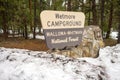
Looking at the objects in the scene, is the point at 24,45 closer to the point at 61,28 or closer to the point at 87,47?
the point at 87,47

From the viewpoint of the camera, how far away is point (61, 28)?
648cm

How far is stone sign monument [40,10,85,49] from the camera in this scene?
5.94m

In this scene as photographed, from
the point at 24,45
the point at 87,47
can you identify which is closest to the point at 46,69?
the point at 87,47

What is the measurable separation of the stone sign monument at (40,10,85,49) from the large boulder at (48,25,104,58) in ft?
0.87

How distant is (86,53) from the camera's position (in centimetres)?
780

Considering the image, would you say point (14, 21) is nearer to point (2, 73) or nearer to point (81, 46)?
point (81, 46)

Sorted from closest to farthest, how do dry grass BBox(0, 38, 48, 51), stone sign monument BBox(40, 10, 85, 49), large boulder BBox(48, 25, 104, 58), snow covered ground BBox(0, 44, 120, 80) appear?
1. snow covered ground BBox(0, 44, 120, 80)
2. stone sign monument BBox(40, 10, 85, 49)
3. large boulder BBox(48, 25, 104, 58)
4. dry grass BBox(0, 38, 48, 51)

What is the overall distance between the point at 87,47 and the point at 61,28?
1.92 meters

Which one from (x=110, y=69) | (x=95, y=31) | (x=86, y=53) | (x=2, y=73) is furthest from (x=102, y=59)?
(x=2, y=73)

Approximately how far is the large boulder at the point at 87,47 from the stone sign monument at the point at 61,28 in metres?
0.26

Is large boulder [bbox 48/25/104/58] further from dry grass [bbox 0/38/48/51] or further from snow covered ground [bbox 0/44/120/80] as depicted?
dry grass [bbox 0/38/48/51]

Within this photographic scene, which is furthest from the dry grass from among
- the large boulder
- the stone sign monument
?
the stone sign monument

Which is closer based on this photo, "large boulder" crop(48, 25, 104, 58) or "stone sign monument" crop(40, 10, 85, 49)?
"stone sign monument" crop(40, 10, 85, 49)

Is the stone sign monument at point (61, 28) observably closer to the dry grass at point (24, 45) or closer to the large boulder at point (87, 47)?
the large boulder at point (87, 47)
